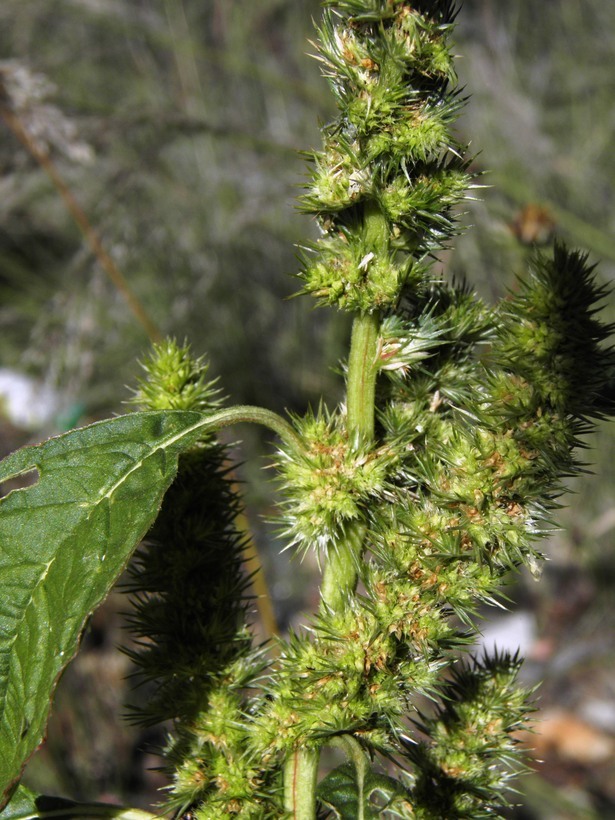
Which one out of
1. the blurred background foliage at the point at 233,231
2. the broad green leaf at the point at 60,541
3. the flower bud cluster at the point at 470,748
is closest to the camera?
the broad green leaf at the point at 60,541

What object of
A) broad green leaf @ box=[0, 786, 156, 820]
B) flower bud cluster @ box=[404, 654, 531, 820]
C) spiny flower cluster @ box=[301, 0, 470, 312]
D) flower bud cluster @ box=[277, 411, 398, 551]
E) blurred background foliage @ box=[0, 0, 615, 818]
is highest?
blurred background foliage @ box=[0, 0, 615, 818]

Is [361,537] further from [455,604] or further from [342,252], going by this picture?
[342,252]

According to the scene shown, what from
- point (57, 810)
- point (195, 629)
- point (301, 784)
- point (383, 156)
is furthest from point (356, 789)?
point (383, 156)

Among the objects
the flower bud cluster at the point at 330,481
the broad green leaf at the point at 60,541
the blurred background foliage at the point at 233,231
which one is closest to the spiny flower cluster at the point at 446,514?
the flower bud cluster at the point at 330,481

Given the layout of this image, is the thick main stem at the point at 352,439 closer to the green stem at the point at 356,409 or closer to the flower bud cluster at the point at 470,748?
the green stem at the point at 356,409

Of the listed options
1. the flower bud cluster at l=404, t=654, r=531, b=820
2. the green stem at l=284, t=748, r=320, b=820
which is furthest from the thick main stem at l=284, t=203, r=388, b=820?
the flower bud cluster at l=404, t=654, r=531, b=820

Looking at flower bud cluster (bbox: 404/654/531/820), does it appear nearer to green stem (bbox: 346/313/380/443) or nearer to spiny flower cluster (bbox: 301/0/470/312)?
green stem (bbox: 346/313/380/443)
